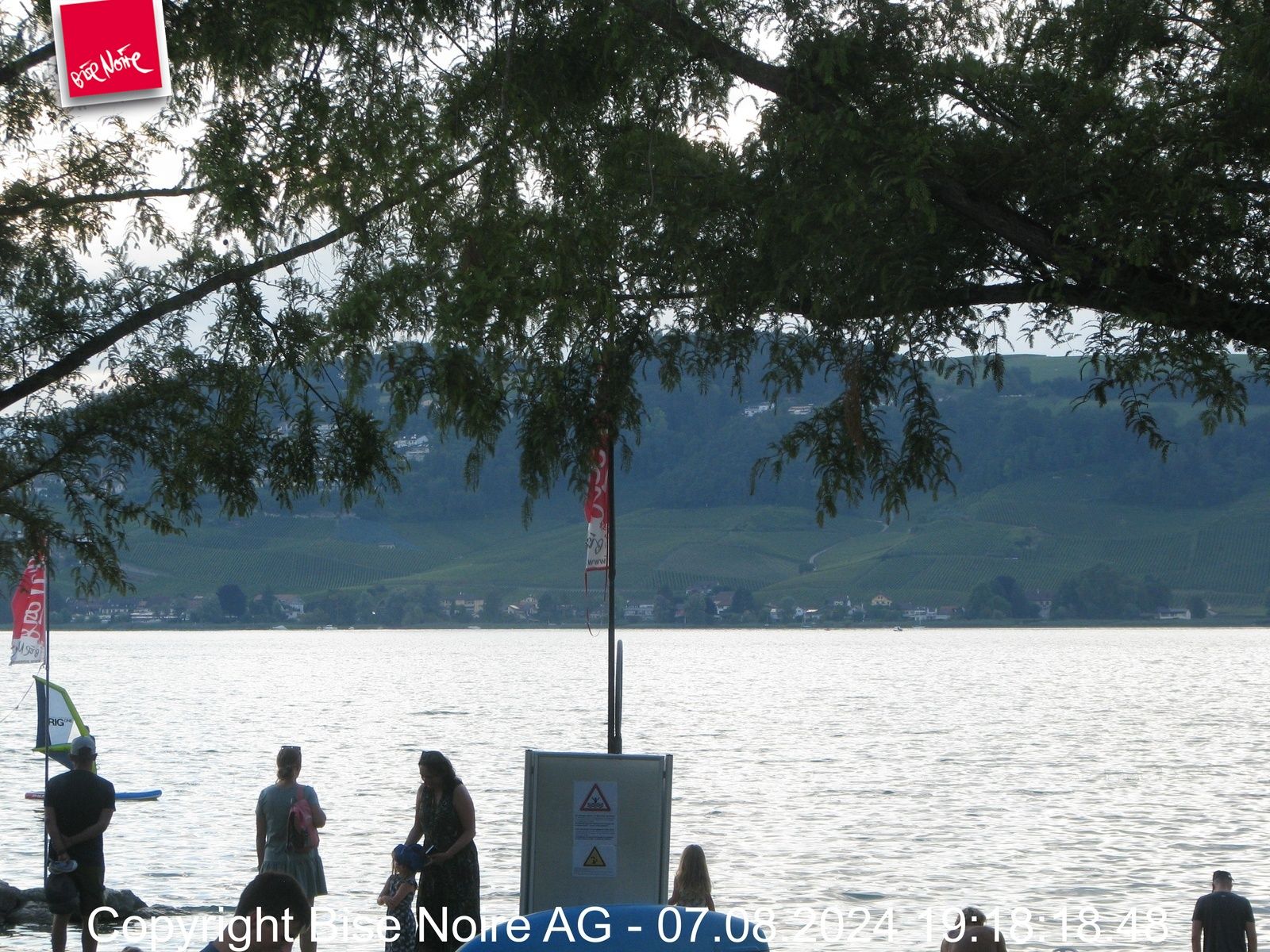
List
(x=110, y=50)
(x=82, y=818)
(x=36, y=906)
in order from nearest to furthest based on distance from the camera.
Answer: (x=110, y=50), (x=82, y=818), (x=36, y=906)

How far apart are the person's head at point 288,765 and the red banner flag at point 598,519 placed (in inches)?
113

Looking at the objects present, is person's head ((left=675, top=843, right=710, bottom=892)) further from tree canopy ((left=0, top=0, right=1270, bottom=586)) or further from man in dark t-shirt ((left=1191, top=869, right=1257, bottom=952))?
man in dark t-shirt ((left=1191, top=869, right=1257, bottom=952))

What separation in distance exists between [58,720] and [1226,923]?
22580mm

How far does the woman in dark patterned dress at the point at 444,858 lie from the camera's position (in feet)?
35.1

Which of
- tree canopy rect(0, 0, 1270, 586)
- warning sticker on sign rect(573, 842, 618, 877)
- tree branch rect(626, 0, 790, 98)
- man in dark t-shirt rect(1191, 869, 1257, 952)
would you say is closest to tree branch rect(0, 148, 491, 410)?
tree canopy rect(0, 0, 1270, 586)

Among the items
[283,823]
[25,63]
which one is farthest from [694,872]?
[25,63]

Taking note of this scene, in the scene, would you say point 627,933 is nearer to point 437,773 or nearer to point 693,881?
point 437,773

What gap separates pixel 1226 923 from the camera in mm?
14812

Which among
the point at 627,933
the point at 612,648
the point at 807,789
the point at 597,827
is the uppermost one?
the point at 612,648

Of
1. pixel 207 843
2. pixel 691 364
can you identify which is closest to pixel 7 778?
pixel 207 843

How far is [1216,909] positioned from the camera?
1488 centimetres

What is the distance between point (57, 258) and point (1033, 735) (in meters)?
72.6

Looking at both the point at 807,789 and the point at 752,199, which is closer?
the point at 752,199

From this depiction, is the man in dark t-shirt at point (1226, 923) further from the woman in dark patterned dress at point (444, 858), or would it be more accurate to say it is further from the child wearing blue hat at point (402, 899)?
the child wearing blue hat at point (402, 899)
